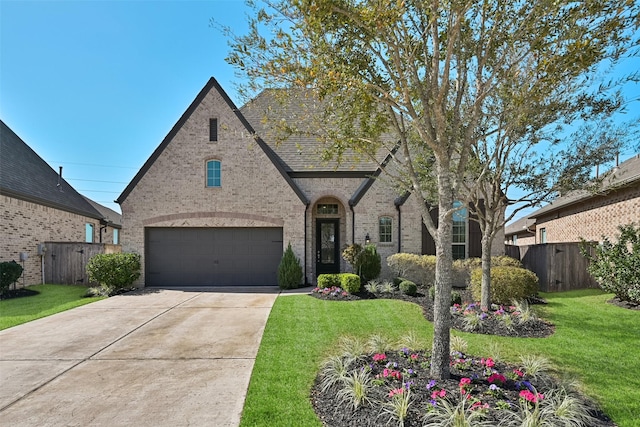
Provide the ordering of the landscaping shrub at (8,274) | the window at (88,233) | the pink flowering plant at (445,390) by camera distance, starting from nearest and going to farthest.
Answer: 1. the pink flowering plant at (445,390)
2. the landscaping shrub at (8,274)
3. the window at (88,233)

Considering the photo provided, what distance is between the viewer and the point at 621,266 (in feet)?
33.8

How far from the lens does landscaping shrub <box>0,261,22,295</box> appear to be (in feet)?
43.3

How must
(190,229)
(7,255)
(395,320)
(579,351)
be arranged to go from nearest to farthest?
1. (579,351)
2. (395,320)
3. (7,255)
4. (190,229)

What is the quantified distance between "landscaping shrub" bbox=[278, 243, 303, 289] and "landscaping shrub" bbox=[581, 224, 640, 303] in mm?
9029

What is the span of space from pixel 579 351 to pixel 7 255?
692 inches

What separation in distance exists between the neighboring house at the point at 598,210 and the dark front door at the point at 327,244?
8.20 m

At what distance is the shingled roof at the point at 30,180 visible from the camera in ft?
50.1

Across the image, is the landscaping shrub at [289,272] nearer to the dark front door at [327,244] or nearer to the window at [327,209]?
the dark front door at [327,244]

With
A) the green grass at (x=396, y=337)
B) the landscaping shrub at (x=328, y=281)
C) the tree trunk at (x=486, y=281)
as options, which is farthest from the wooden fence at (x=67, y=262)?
the tree trunk at (x=486, y=281)

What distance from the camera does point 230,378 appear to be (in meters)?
5.68

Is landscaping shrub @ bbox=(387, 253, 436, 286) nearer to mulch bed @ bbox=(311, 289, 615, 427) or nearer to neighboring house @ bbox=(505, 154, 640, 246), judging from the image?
neighboring house @ bbox=(505, 154, 640, 246)

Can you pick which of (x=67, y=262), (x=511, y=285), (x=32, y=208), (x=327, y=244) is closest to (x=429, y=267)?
(x=511, y=285)

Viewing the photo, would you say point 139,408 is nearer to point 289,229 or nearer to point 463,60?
point 463,60

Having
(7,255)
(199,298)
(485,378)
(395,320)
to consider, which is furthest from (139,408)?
(7,255)
